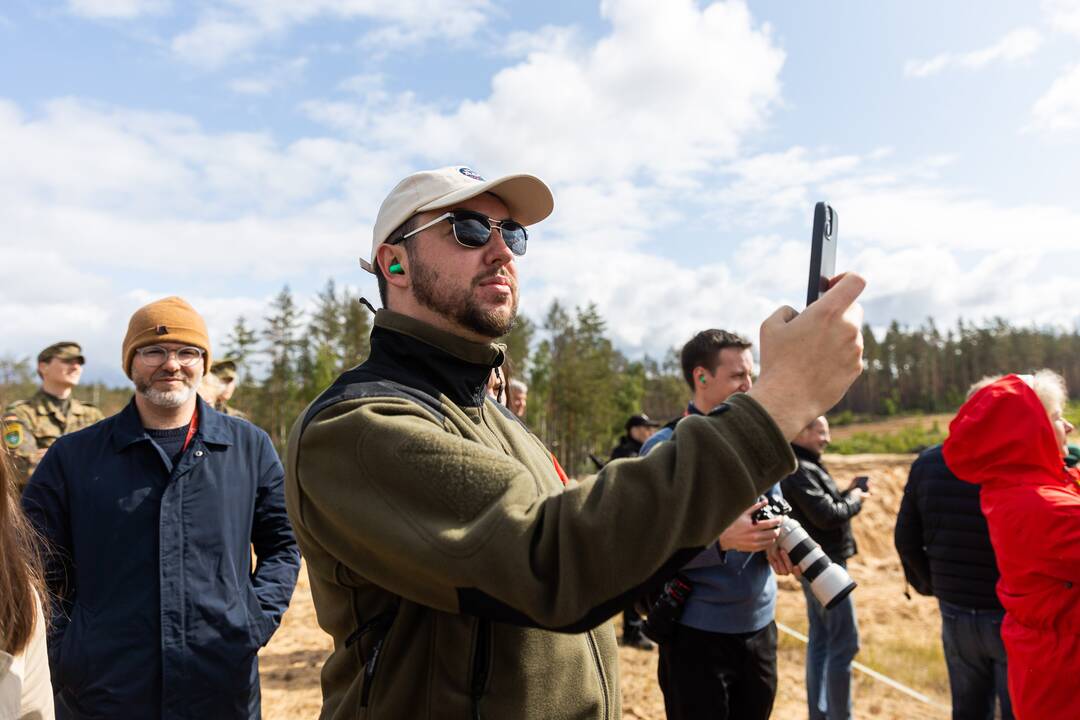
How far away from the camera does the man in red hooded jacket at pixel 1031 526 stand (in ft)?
10.5

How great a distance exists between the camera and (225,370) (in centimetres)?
1055

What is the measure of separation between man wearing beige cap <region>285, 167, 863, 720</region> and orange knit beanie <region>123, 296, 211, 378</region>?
7.10 feet

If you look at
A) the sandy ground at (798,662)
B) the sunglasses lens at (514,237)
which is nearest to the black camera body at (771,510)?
the sunglasses lens at (514,237)

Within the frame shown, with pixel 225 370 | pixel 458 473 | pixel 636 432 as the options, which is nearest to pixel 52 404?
pixel 225 370

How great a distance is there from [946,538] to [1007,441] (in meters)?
1.58

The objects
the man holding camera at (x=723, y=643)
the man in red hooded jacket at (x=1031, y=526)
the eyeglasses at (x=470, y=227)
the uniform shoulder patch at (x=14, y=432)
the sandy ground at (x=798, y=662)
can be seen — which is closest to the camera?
the eyeglasses at (x=470, y=227)

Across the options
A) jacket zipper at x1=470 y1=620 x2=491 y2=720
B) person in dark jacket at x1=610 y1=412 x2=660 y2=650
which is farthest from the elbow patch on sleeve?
person in dark jacket at x1=610 y1=412 x2=660 y2=650

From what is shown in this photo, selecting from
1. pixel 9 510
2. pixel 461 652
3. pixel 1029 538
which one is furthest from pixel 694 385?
pixel 9 510

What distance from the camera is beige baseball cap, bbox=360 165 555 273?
196 cm

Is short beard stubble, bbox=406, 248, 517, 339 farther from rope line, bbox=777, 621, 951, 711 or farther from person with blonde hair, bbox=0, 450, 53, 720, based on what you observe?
rope line, bbox=777, 621, 951, 711

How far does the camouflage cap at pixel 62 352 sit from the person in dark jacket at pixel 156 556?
5335 millimetres

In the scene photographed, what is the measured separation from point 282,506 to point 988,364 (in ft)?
319

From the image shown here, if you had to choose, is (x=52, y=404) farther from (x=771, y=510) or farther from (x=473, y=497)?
(x=473, y=497)

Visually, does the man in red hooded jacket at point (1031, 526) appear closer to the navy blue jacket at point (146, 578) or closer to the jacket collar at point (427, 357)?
the jacket collar at point (427, 357)
